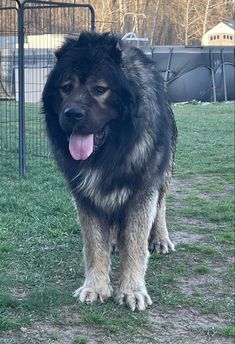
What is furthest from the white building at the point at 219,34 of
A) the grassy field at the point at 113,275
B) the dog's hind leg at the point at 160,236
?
the dog's hind leg at the point at 160,236

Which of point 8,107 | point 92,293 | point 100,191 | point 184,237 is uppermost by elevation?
point 100,191

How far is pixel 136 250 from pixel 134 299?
32cm

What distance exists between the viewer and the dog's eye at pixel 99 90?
3437 mm

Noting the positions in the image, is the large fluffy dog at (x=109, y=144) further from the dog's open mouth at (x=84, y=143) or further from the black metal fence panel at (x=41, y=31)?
the black metal fence panel at (x=41, y=31)

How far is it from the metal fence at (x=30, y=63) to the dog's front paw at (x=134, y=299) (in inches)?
123

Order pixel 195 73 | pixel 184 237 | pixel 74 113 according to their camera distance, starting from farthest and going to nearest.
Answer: pixel 195 73
pixel 184 237
pixel 74 113

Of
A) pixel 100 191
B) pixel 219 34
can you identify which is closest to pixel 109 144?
pixel 100 191

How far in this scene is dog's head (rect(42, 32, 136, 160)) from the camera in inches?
134

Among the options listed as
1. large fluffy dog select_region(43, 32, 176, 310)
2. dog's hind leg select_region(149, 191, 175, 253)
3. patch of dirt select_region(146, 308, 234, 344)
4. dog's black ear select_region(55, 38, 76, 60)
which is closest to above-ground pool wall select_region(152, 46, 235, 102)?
dog's hind leg select_region(149, 191, 175, 253)

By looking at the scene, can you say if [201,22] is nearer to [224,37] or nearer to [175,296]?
[224,37]

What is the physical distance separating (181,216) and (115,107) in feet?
9.00

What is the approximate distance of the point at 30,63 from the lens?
37.9 ft

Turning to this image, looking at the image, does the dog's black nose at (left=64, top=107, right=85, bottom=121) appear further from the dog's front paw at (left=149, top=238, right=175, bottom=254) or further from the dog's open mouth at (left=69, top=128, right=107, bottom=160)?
the dog's front paw at (left=149, top=238, right=175, bottom=254)

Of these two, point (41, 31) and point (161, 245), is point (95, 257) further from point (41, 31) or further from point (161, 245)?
point (41, 31)
